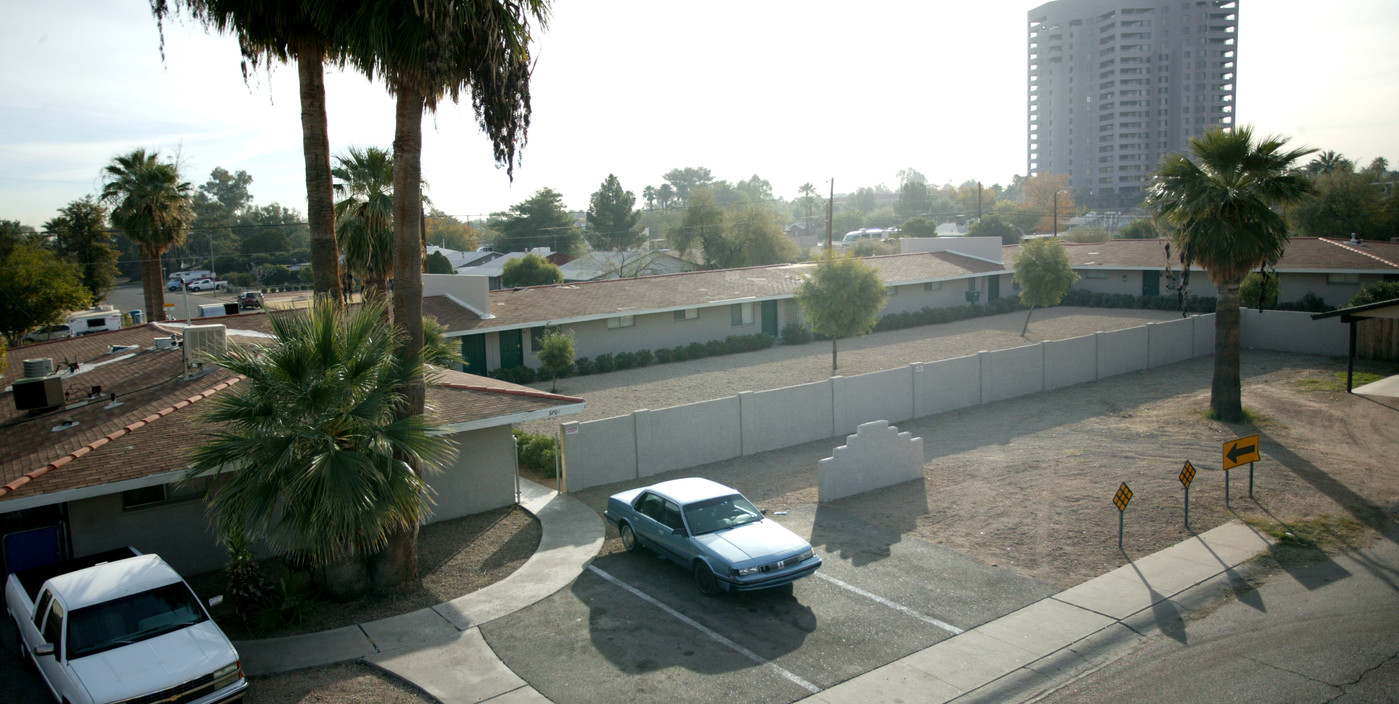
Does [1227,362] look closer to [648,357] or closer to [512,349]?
[648,357]

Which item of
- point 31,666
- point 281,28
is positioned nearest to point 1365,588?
point 31,666

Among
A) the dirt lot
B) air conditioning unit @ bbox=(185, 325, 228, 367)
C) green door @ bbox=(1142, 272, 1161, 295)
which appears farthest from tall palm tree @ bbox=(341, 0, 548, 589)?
green door @ bbox=(1142, 272, 1161, 295)

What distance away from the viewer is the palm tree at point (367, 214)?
78.8ft

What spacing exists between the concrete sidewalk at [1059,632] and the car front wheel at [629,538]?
5.24 meters

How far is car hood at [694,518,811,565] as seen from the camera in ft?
39.2

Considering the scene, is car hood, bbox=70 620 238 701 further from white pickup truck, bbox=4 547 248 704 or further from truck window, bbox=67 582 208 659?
truck window, bbox=67 582 208 659

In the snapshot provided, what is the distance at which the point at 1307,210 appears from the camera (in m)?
57.8

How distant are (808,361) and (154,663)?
2740 cm

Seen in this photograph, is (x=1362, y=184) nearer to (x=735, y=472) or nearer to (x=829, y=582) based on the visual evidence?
(x=735, y=472)

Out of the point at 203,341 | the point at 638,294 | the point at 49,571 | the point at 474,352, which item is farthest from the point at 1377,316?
the point at 474,352

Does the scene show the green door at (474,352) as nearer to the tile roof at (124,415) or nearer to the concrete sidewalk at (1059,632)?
the tile roof at (124,415)

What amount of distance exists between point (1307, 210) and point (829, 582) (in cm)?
6181

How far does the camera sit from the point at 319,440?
425 inches

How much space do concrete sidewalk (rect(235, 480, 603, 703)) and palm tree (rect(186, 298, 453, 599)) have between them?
1.20m
